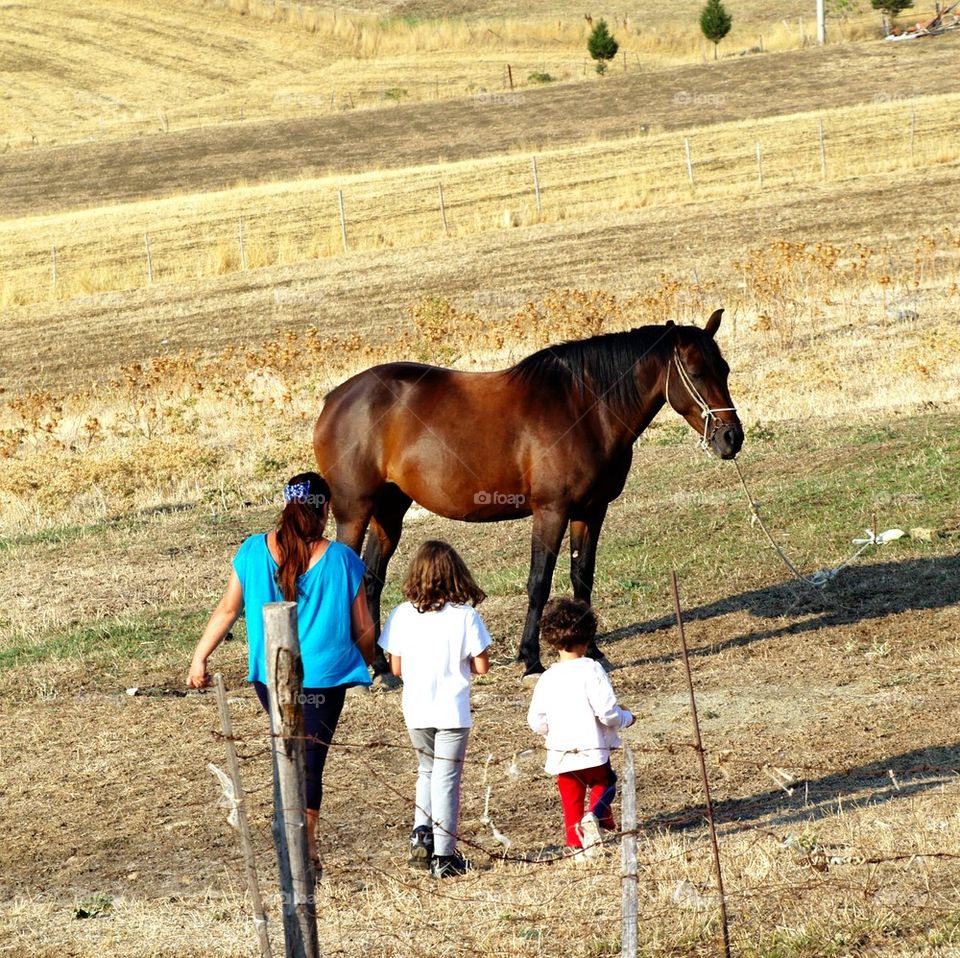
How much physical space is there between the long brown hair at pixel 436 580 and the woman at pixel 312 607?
0.81 feet

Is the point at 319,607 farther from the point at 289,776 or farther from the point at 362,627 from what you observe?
the point at 289,776

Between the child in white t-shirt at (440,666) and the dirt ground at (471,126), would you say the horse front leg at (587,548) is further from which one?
the dirt ground at (471,126)

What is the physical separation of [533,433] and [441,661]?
3.90 m

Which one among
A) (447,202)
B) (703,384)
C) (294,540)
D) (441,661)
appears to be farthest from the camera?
(447,202)

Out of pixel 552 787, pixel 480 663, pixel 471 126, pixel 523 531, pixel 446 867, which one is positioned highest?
pixel 471 126

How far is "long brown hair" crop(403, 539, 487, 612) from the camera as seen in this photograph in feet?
20.9

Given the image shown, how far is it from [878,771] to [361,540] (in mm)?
4343

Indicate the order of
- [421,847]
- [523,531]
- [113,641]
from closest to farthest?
[421,847], [113,641], [523,531]

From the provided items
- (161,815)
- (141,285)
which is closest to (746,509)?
(161,815)

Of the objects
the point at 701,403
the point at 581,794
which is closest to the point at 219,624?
the point at 581,794

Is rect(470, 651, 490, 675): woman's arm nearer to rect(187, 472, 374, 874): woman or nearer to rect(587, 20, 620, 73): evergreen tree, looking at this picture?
rect(187, 472, 374, 874): woman

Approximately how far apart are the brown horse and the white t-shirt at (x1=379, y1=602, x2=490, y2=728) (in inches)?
132

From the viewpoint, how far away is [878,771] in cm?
768

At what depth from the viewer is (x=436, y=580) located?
20.9 feet
